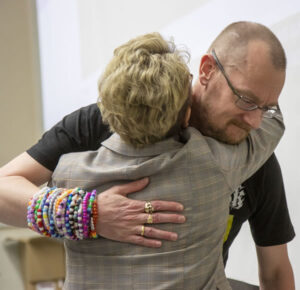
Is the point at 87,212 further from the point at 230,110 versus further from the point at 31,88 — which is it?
the point at 31,88

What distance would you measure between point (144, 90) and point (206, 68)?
0.33m

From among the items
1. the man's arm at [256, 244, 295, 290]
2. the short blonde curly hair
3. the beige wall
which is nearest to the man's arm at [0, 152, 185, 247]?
the short blonde curly hair

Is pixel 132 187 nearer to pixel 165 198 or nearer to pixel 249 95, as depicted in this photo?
pixel 165 198

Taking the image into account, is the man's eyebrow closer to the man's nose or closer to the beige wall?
the man's nose

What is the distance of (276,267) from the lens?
4.18 ft

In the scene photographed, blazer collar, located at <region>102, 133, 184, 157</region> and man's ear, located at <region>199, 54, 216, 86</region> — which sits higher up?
man's ear, located at <region>199, 54, 216, 86</region>

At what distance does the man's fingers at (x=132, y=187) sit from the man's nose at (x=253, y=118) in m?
0.29

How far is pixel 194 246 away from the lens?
84 centimetres

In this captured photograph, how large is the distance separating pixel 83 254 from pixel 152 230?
160 millimetres

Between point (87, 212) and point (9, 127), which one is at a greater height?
point (87, 212)

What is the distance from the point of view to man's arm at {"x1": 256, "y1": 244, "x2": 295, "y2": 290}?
125cm

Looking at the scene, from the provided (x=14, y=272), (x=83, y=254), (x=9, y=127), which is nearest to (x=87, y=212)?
(x=83, y=254)

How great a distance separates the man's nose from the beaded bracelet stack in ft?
1.29

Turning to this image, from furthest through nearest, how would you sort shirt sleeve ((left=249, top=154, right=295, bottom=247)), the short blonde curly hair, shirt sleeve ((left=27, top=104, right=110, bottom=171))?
shirt sleeve ((left=249, top=154, right=295, bottom=247))
shirt sleeve ((left=27, top=104, right=110, bottom=171))
the short blonde curly hair
